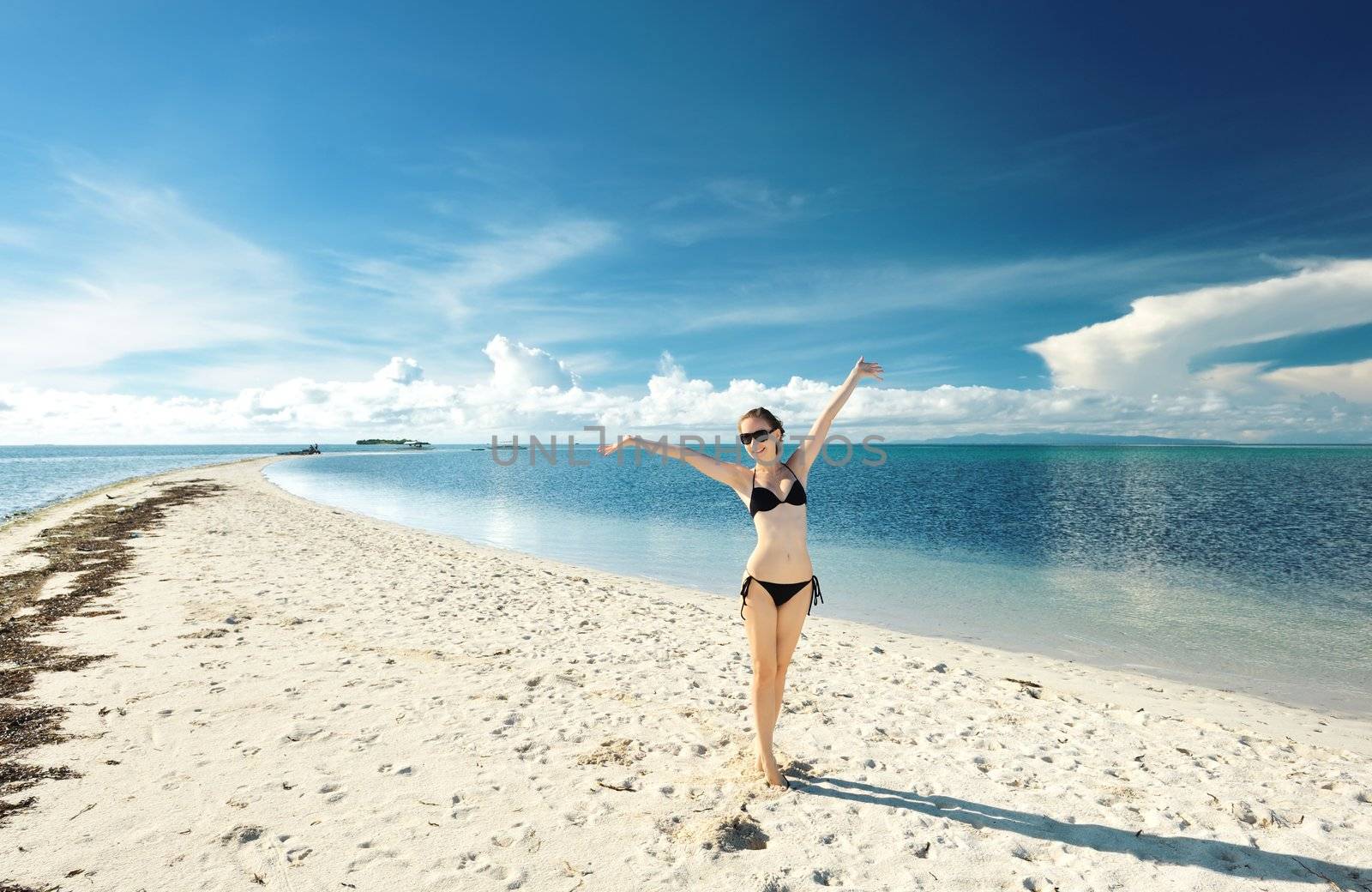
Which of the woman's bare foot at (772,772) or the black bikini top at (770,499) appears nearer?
the black bikini top at (770,499)

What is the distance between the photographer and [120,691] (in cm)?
697

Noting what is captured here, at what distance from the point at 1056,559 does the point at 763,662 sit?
66.5 feet

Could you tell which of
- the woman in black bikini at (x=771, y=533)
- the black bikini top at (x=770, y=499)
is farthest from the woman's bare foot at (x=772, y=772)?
the black bikini top at (x=770, y=499)

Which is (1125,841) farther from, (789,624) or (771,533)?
(771,533)

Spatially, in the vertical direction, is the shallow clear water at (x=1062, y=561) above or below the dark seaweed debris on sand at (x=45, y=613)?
below

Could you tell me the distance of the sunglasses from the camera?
4.83m

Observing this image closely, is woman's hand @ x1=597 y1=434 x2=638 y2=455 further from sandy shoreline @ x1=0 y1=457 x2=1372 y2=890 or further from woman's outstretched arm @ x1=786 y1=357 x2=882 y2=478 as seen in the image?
sandy shoreline @ x1=0 y1=457 x2=1372 y2=890

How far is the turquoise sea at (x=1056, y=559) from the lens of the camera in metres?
11.7

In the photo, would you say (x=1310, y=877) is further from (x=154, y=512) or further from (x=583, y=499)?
(x=583, y=499)

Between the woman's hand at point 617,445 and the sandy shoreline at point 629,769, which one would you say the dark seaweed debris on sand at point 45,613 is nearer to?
the sandy shoreline at point 629,769

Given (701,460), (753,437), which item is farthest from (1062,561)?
(701,460)

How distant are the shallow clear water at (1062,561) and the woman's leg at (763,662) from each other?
331 inches

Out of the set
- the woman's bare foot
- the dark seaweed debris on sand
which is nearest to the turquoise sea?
the woman's bare foot

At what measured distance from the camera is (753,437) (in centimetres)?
484
